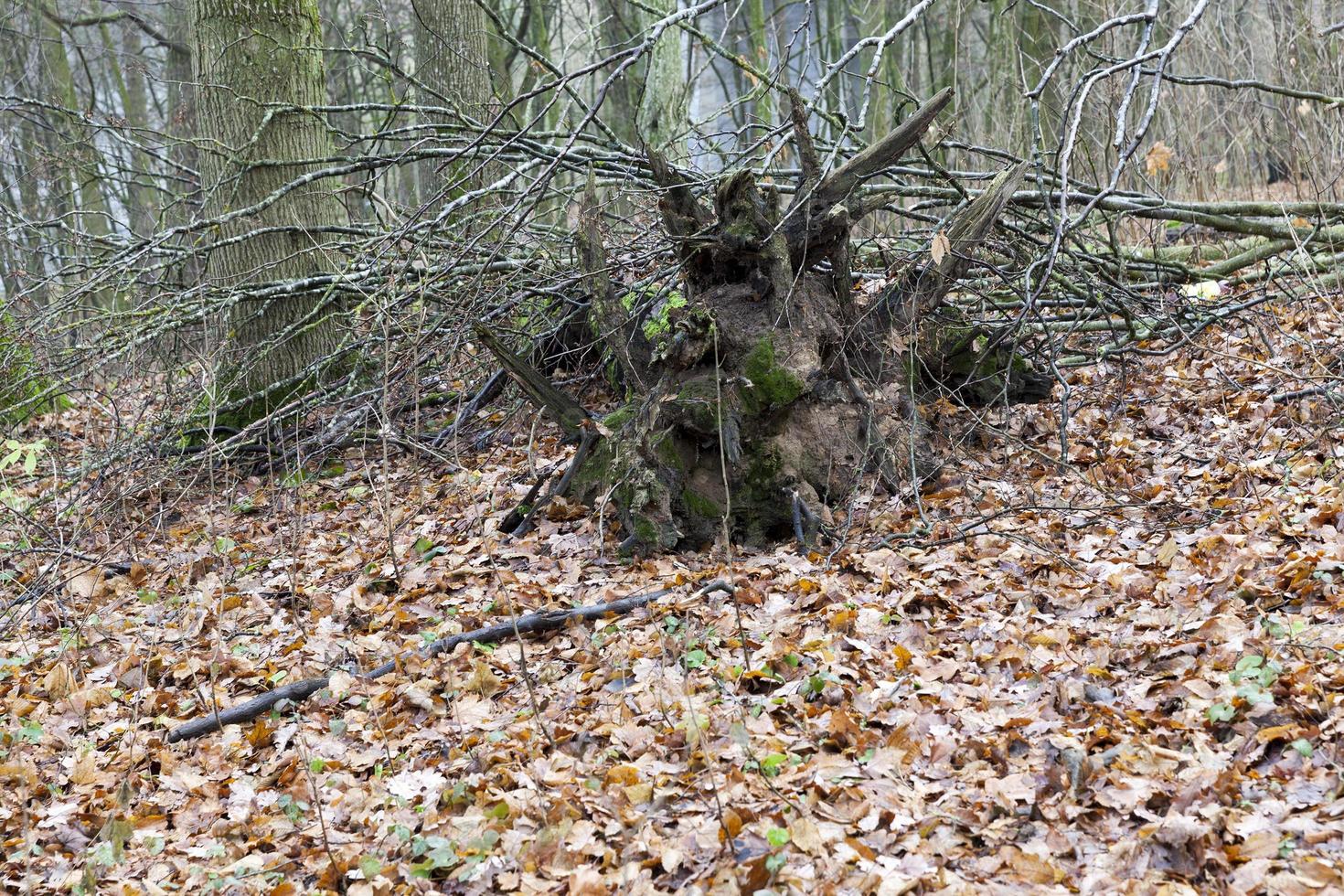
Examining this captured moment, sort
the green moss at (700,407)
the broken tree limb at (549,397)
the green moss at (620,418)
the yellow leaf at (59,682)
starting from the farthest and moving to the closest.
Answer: the broken tree limb at (549,397)
the green moss at (620,418)
the green moss at (700,407)
the yellow leaf at (59,682)

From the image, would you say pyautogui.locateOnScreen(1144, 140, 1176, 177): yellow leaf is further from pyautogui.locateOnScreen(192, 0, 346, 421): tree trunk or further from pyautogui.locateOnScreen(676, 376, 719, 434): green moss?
pyautogui.locateOnScreen(192, 0, 346, 421): tree trunk

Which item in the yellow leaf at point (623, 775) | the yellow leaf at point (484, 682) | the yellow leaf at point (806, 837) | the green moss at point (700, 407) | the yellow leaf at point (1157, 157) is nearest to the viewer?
the yellow leaf at point (806, 837)

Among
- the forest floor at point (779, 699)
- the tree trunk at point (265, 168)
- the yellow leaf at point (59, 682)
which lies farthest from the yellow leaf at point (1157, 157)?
the yellow leaf at point (59, 682)

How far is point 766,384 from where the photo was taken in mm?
5340

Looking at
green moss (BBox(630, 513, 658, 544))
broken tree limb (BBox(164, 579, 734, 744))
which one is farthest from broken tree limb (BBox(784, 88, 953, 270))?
broken tree limb (BBox(164, 579, 734, 744))

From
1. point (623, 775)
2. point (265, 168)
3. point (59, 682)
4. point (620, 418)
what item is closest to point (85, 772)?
point (59, 682)

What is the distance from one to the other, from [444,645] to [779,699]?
5.21 ft

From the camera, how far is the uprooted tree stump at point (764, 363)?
17.4 ft

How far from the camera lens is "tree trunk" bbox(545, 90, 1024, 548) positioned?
5.30m

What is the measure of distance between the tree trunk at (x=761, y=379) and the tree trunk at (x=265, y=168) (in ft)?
10.9

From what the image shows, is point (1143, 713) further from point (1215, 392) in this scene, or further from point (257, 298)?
point (257, 298)

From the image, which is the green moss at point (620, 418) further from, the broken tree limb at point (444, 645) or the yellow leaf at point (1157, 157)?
the yellow leaf at point (1157, 157)

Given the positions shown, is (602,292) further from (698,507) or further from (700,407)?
(698,507)

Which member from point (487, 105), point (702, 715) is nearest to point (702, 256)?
point (487, 105)
